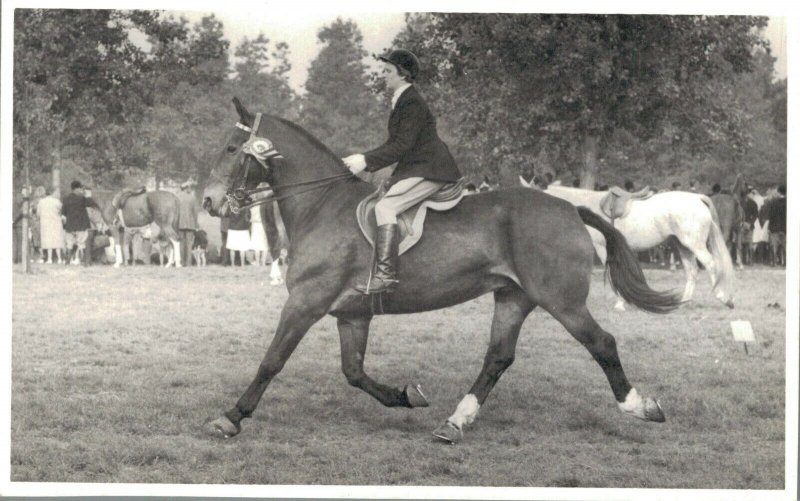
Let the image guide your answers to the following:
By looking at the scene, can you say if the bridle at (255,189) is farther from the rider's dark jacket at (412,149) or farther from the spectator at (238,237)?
the spectator at (238,237)

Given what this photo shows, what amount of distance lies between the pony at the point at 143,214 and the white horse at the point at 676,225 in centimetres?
485

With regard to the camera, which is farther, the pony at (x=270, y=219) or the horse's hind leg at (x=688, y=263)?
the horse's hind leg at (x=688, y=263)

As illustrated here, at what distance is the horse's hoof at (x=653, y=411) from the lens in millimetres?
8344

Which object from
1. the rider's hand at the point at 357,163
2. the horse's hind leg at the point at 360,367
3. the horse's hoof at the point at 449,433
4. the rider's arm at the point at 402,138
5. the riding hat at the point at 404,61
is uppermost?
the riding hat at the point at 404,61

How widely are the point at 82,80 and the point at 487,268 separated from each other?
5042mm

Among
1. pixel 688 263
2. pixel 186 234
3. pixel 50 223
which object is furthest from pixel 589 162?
pixel 50 223

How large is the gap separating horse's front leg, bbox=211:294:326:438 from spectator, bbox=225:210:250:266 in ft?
17.9

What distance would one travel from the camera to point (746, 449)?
8.51 m

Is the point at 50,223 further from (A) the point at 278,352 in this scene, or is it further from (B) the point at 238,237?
(A) the point at 278,352

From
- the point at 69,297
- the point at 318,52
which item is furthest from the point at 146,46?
the point at 69,297

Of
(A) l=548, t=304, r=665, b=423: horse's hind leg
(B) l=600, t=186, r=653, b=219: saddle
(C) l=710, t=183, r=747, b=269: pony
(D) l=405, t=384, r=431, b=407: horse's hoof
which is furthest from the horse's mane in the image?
(B) l=600, t=186, r=653, b=219: saddle

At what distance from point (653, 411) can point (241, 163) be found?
4281mm

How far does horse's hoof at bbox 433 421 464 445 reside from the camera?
8180mm

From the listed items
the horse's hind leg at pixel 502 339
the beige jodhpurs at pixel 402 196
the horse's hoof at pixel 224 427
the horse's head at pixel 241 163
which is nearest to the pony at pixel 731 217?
the horse's hind leg at pixel 502 339
